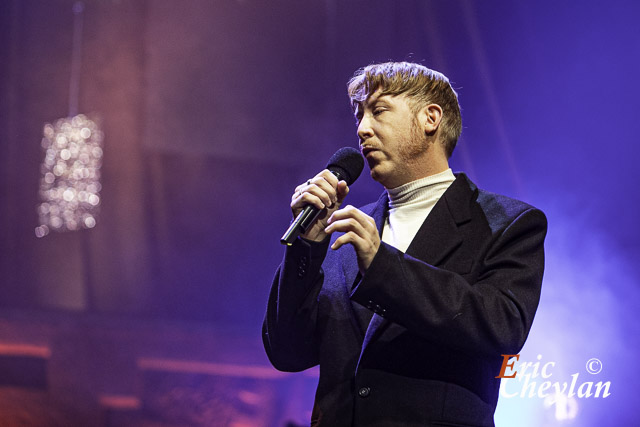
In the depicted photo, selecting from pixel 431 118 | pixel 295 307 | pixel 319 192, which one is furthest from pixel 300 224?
pixel 431 118

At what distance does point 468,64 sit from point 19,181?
4.88 m

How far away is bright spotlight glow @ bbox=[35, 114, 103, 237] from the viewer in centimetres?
636

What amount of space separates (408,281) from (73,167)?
5.95 metres

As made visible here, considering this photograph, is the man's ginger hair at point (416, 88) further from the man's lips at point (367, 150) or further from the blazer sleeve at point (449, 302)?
the blazer sleeve at point (449, 302)

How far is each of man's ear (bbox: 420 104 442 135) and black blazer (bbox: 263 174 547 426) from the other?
172 millimetres

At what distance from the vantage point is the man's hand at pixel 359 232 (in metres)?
1.14

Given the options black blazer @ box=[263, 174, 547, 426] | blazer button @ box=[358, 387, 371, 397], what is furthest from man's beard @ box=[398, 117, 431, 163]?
blazer button @ box=[358, 387, 371, 397]

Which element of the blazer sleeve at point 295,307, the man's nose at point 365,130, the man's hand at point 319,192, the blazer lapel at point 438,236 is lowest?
the blazer sleeve at point 295,307

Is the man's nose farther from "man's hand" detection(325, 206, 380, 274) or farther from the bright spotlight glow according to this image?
A: the bright spotlight glow

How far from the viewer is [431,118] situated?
64.4 inches

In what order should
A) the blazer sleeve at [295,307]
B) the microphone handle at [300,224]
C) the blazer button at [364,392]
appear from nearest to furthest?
the microphone handle at [300,224] → the blazer button at [364,392] → the blazer sleeve at [295,307]

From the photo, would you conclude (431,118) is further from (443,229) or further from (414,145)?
(443,229)

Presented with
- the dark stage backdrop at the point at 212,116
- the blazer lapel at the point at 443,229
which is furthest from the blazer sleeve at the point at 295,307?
the dark stage backdrop at the point at 212,116

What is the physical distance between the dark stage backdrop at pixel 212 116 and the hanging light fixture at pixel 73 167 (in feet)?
0.30
